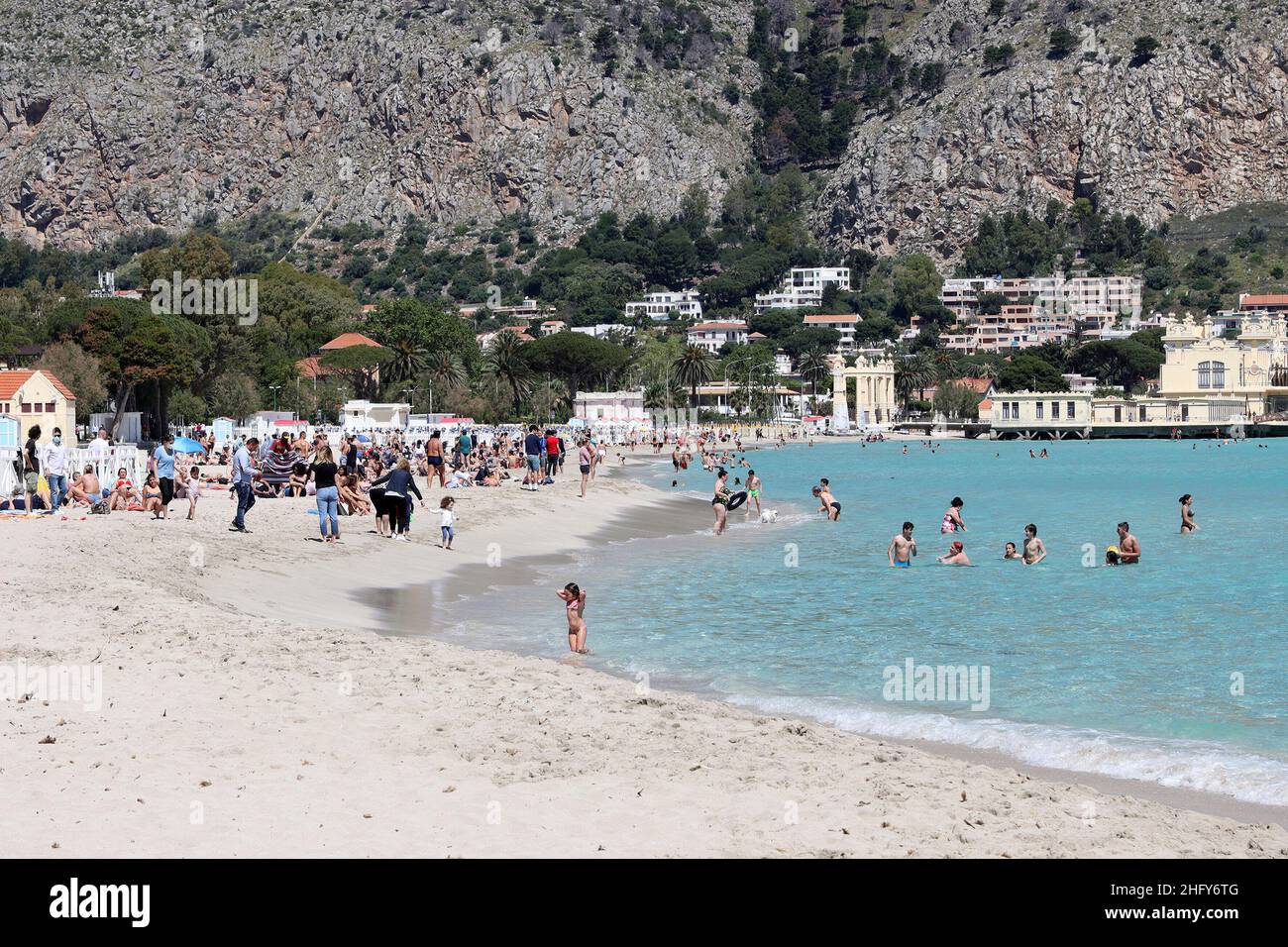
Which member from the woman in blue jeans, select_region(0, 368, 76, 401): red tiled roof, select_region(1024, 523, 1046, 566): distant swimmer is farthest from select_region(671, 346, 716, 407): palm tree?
the woman in blue jeans

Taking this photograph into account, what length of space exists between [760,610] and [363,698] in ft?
32.0

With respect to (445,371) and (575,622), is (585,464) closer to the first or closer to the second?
(575,622)

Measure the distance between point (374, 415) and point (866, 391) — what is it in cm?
8675

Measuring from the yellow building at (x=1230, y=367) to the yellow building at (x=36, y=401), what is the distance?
123 metres

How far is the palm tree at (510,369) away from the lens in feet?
386

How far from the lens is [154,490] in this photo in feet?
83.2

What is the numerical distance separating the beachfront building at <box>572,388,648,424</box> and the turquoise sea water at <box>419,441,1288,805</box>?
75.6 metres

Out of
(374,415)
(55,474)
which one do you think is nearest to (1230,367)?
(374,415)

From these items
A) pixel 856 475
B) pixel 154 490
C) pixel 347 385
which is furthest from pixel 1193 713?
pixel 347 385

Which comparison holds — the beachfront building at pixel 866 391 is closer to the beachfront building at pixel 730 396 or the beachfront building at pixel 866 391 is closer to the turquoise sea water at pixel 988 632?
the beachfront building at pixel 730 396

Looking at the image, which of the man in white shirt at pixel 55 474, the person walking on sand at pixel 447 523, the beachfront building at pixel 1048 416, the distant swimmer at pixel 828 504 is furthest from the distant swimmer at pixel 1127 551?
the beachfront building at pixel 1048 416

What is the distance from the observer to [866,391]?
163 m

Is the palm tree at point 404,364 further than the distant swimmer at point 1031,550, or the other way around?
the palm tree at point 404,364
